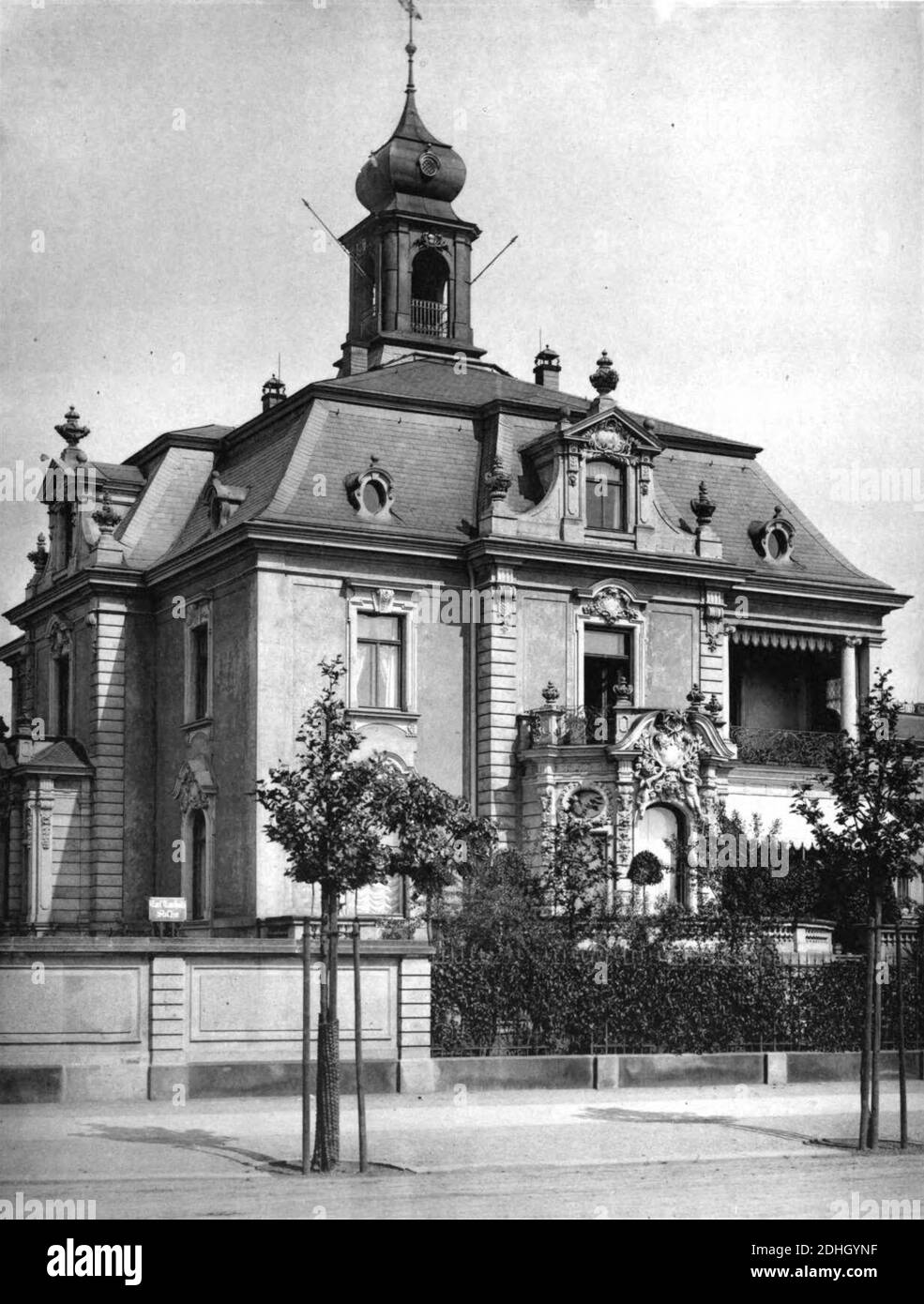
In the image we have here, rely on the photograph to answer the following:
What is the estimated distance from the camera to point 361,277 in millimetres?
49406

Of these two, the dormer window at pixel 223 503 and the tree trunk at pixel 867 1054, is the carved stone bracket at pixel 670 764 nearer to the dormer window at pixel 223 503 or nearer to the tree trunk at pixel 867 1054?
the dormer window at pixel 223 503

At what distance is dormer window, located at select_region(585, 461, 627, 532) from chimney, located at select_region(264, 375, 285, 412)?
39.2 ft

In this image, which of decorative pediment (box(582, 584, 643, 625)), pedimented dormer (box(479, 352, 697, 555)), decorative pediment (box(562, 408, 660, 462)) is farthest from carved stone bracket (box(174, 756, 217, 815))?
decorative pediment (box(562, 408, 660, 462))

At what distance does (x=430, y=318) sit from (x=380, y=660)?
40.4 ft

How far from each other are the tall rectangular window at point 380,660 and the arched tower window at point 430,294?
36.4 feet

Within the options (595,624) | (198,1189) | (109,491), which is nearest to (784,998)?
(595,624)

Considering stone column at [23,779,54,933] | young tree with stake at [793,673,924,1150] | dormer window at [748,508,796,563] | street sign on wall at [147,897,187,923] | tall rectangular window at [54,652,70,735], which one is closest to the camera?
young tree with stake at [793,673,924,1150]

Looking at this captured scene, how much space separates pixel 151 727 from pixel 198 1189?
86.3ft

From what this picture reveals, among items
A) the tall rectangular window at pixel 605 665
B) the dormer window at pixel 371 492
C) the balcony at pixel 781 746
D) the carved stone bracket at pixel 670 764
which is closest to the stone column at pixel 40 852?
the dormer window at pixel 371 492

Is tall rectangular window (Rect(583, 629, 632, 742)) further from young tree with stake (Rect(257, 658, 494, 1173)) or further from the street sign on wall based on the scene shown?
young tree with stake (Rect(257, 658, 494, 1173))

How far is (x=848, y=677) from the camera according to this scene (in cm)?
4481

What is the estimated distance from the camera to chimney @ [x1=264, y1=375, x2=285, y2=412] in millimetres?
50562
